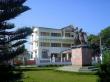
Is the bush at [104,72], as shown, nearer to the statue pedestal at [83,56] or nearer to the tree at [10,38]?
the tree at [10,38]

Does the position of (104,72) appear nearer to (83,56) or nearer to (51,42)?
(83,56)

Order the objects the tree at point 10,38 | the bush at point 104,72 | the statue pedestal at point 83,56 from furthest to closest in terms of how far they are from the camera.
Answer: the statue pedestal at point 83,56 → the bush at point 104,72 → the tree at point 10,38

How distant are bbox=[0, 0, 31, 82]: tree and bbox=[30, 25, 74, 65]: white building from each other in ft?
207

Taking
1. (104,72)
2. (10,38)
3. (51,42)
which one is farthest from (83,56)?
(51,42)

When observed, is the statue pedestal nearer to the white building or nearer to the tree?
the tree

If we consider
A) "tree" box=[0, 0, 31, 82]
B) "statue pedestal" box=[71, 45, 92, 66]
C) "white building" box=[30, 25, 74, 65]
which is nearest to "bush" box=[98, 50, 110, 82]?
"tree" box=[0, 0, 31, 82]

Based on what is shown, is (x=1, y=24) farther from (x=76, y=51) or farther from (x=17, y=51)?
(x=76, y=51)

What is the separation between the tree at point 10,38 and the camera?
4.46 meters

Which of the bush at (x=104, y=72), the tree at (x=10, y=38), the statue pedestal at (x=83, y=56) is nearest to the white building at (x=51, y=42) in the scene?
the statue pedestal at (x=83, y=56)

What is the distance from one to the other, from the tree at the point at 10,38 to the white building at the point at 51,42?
63.0 m

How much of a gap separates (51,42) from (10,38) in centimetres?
6760

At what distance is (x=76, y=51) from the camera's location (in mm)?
31797

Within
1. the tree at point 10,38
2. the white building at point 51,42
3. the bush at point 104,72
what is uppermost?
the white building at point 51,42

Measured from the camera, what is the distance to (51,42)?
72.2m
